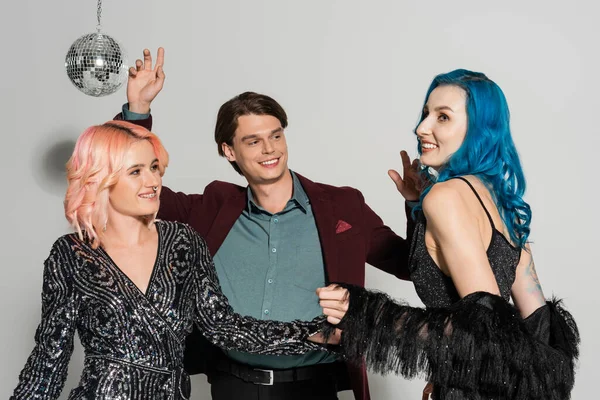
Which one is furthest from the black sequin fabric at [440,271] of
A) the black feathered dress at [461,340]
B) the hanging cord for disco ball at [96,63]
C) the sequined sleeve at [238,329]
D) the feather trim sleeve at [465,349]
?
the hanging cord for disco ball at [96,63]

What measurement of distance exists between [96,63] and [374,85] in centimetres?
198

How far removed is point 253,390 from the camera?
3.37 meters

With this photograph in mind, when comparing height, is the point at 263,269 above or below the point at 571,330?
above

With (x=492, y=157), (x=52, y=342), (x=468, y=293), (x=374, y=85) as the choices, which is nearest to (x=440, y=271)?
(x=468, y=293)

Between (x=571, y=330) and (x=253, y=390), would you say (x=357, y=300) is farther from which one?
(x=253, y=390)

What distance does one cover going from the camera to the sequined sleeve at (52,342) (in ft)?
8.44

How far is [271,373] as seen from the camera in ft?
11.0

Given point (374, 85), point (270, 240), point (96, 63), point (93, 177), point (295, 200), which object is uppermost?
point (374, 85)

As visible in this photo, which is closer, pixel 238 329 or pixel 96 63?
pixel 238 329

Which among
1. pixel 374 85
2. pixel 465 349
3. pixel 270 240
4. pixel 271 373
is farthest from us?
pixel 374 85

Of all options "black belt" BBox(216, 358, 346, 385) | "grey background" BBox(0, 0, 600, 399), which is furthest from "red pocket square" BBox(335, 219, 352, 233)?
"grey background" BBox(0, 0, 600, 399)

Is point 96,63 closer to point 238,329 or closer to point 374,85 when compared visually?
point 238,329

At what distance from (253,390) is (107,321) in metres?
0.91

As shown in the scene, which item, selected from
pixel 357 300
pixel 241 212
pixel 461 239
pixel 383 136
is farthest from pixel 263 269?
pixel 383 136
